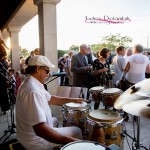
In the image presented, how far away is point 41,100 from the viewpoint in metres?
1.76

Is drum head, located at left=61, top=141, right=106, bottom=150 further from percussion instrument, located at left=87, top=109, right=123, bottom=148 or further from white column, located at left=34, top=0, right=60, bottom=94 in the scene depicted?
white column, located at left=34, top=0, right=60, bottom=94

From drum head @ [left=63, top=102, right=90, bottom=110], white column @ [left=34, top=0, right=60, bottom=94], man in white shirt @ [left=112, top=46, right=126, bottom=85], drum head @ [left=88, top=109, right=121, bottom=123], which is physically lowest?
drum head @ [left=88, top=109, right=121, bottom=123]

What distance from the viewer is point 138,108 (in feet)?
Result: 4.93

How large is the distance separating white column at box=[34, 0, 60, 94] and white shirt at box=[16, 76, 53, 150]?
3.23m

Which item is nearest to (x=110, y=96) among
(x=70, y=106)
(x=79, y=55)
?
(x=70, y=106)

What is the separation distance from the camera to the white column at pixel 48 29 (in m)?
5.01

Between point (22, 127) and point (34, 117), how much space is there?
0.30 m

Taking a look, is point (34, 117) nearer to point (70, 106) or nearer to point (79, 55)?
point (70, 106)

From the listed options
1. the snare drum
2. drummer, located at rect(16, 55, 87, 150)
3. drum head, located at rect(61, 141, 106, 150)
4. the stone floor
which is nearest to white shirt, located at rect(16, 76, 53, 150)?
drummer, located at rect(16, 55, 87, 150)

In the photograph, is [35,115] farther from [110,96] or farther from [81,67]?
[81,67]

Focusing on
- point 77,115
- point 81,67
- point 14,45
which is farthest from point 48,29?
point 14,45

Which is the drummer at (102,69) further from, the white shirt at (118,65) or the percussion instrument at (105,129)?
the percussion instrument at (105,129)

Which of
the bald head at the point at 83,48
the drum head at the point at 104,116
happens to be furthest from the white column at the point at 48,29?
the drum head at the point at 104,116

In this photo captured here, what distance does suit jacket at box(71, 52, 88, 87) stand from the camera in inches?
182
